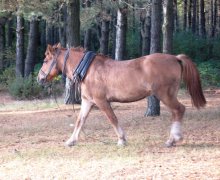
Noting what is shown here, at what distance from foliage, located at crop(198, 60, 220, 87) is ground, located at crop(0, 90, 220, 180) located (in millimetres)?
14543

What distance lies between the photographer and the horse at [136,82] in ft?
28.5

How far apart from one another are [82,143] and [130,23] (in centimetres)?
4272

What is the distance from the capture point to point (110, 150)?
863cm

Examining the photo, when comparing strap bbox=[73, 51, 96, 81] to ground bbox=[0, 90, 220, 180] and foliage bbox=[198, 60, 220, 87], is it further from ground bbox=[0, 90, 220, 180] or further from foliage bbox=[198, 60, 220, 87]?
foliage bbox=[198, 60, 220, 87]

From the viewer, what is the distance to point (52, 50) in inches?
373

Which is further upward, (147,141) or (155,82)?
(155,82)

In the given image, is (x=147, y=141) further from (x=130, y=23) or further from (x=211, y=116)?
(x=130, y=23)

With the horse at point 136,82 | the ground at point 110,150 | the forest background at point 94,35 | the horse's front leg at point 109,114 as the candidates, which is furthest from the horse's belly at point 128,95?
the forest background at point 94,35

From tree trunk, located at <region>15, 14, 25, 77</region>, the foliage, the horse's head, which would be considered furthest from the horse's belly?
tree trunk, located at <region>15, 14, 25, 77</region>

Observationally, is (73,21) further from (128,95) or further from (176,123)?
(176,123)

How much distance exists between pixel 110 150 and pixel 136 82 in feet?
4.27

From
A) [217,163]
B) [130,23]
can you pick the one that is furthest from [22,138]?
[130,23]

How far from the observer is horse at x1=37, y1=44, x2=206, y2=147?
8.68 m

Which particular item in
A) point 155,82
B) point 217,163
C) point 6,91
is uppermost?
point 155,82
